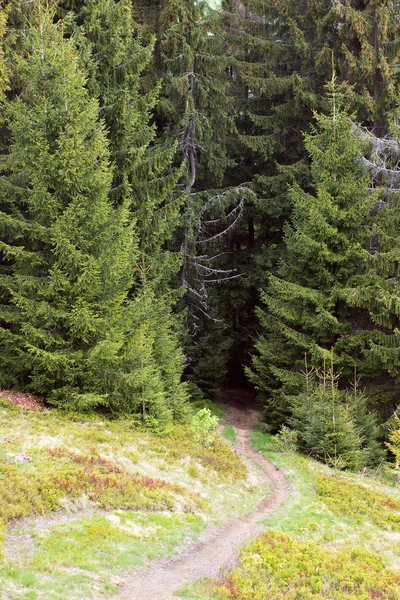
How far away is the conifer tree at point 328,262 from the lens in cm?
1964

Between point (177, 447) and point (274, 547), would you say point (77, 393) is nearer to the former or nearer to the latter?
point (177, 447)

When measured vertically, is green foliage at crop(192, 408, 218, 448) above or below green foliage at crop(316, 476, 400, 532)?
above

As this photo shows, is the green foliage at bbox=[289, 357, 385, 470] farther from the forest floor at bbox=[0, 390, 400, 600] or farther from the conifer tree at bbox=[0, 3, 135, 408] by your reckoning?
the conifer tree at bbox=[0, 3, 135, 408]

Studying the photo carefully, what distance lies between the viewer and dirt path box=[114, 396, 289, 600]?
7668 millimetres

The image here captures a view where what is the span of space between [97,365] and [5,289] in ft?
13.5

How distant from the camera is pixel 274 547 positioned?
959cm

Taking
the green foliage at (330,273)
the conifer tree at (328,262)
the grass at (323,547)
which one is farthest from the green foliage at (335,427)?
the conifer tree at (328,262)

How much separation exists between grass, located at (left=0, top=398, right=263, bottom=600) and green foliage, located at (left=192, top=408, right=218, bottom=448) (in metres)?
0.29

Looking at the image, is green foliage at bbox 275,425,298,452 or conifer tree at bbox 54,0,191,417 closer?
conifer tree at bbox 54,0,191,417

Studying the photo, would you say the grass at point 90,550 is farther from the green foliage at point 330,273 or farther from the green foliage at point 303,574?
the green foliage at point 330,273

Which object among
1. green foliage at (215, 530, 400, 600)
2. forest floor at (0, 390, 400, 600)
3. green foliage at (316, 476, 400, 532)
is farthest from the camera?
green foliage at (316, 476, 400, 532)

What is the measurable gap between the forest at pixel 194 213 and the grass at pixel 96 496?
1.54 meters

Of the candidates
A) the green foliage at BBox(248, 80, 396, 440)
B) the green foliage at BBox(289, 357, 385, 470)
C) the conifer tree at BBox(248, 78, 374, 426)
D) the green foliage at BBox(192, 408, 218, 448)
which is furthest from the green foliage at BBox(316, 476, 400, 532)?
the conifer tree at BBox(248, 78, 374, 426)

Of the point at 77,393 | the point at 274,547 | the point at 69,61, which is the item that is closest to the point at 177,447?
the point at 77,393
